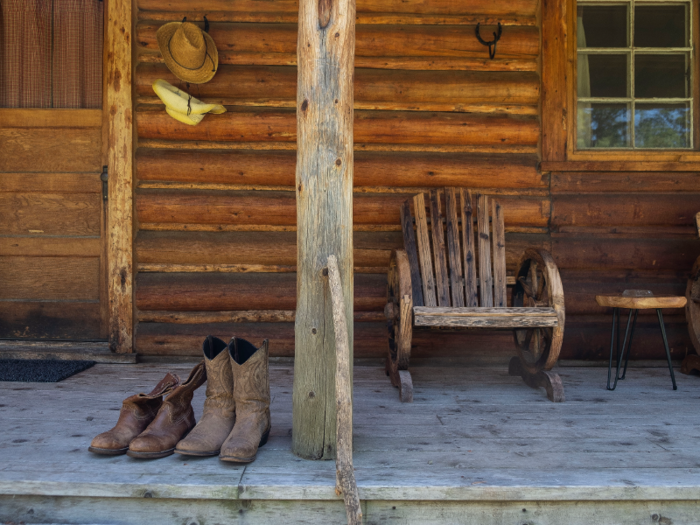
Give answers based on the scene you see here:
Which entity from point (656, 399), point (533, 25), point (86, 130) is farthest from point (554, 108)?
point (86, 130)

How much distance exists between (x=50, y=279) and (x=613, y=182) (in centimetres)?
390

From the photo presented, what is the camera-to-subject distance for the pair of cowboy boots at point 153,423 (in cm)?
186

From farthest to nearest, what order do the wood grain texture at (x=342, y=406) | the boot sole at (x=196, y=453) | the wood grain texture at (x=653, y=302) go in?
the wood grain texture at (x=653, y=302) → the boot sole at (x=196, y=453) → the wood grain texture at (x=342, y=406)

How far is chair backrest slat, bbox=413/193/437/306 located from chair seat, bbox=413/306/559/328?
0.45 metres

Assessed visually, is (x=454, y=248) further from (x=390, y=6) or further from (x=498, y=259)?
(x=390, y=6)

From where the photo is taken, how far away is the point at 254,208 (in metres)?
3.57

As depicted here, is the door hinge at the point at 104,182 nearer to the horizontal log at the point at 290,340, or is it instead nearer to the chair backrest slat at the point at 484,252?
the horizontal log at the point at 290,340

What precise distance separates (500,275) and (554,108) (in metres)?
1.27

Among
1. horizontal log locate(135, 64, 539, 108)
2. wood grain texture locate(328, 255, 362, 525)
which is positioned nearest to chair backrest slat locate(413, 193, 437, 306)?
horizontal log locate(135, 64, 539, 108)

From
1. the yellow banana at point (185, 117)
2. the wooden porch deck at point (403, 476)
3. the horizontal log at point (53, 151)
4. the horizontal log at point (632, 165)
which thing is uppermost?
the yellow banana at point (185, 117)

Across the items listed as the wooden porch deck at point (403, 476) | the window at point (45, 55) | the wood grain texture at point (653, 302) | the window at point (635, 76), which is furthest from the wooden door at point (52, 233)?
the window at point (635, 76)

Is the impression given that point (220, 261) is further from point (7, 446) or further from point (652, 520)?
point (652, 520)

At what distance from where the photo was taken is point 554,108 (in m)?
3.57

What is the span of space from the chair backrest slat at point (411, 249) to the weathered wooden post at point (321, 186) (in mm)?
1171
